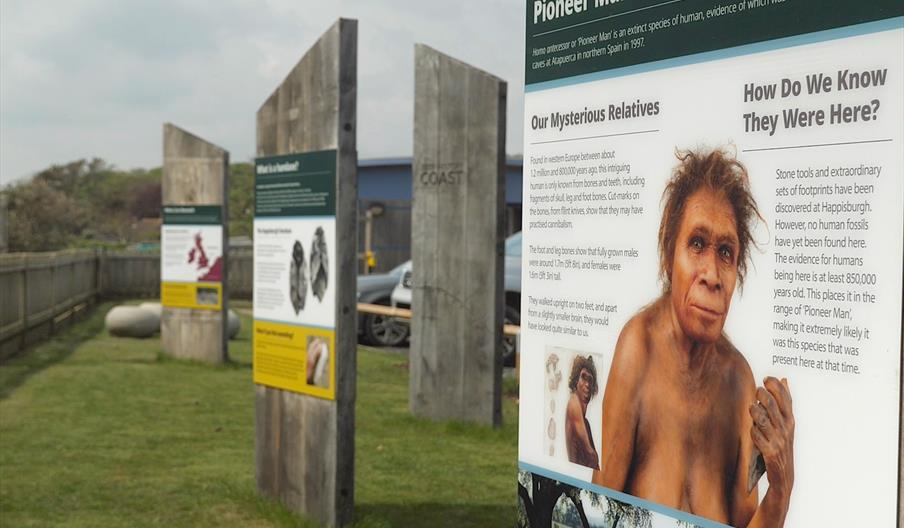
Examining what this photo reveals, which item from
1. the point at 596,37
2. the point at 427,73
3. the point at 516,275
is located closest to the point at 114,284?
the point at 516,275

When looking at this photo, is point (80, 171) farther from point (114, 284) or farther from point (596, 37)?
point (596, 37)

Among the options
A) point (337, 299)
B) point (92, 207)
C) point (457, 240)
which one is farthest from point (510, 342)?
point (92, 207)

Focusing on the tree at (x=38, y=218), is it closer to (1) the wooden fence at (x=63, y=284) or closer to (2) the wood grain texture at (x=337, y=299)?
(1) the wooden fence at (x=63, y=284)

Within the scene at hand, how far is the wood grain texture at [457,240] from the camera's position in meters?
10.3

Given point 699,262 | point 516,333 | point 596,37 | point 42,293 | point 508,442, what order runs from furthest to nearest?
point 42,293
point 516,333
point 508,442
point 596,37
point 699,262

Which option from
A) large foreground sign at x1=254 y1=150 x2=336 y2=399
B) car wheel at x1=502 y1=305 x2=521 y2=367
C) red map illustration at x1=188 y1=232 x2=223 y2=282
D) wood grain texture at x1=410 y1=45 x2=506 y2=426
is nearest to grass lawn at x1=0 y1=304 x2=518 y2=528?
wood grain texture at x1=410 y1=45 x2=506 y2=426

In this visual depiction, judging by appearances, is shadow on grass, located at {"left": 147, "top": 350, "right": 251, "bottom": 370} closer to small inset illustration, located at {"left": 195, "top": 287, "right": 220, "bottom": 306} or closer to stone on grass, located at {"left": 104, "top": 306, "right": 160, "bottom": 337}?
small inset illustration, located at {"left": 195, "top": 287, "right": 220, "bottom": 306}

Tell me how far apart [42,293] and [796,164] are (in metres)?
18.9

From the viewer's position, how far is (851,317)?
2.67 m

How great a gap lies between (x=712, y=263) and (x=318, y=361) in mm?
3952

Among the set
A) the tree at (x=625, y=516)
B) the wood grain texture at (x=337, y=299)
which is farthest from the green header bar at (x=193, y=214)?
the tree at (x=625, y=516)

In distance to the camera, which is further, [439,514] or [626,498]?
[439,514]

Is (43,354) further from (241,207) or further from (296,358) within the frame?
(241,207)

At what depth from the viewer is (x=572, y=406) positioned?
12.0ft
